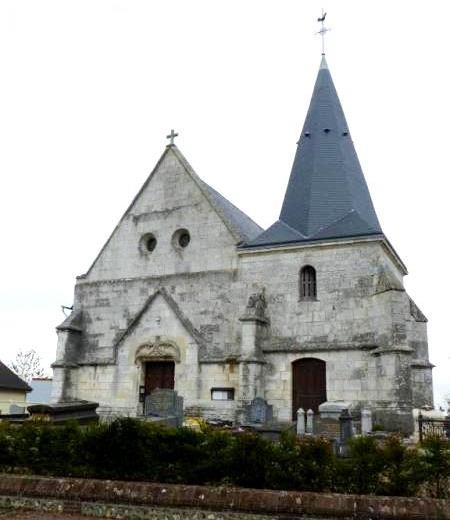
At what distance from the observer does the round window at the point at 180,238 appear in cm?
2336

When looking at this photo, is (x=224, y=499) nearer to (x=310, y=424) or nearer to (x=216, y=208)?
(x=310, y=424)

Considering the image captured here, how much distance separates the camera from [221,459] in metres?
8.55

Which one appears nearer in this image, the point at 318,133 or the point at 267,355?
the point at 267,355

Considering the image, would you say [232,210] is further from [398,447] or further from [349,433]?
[398,447]

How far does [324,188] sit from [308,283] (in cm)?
442

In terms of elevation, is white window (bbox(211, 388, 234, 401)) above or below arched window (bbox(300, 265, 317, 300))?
below

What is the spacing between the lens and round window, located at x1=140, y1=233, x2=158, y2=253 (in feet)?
79.4

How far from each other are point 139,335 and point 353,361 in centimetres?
851

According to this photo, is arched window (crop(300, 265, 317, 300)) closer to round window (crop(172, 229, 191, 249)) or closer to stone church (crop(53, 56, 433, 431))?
stone church (crop(53, 56, 433, 431))

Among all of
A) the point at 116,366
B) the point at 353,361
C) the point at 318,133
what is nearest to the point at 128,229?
the point at 116,366

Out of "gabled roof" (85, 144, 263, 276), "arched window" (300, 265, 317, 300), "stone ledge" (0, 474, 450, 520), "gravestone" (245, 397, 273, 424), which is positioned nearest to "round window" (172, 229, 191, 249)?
"gabled roof" (85, 144, 263, 276)

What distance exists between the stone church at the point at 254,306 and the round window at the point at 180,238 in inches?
2.3

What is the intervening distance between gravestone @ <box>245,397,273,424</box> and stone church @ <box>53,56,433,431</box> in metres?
0.58

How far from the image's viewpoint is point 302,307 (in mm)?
20438
